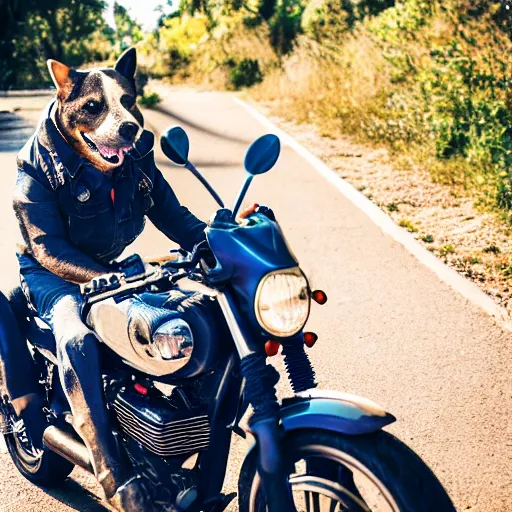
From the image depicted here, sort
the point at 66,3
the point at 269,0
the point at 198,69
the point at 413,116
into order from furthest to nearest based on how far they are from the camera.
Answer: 1. the point at 66,3
2. the point at 198,69
3. the point at 269,0
4. the point at 413,116

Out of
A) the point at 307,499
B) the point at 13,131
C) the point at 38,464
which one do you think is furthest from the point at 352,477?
the point at 13,131

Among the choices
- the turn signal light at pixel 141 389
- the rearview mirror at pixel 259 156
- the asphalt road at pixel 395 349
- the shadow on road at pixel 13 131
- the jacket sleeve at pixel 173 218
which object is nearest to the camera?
the rearview mirror at pixel 259 156

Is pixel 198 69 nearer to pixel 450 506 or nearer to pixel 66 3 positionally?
pixel 66 3

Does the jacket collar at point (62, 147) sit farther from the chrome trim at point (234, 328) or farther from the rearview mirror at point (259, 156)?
the chrome trim at point (234, 328)

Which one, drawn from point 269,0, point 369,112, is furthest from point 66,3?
point 369,112

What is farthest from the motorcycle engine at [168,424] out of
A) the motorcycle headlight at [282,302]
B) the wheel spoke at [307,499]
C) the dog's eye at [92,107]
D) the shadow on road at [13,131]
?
the shadow on road at [13,131]

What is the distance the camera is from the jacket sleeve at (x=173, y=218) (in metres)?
3.58

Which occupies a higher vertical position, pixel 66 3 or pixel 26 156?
pixel 26 156

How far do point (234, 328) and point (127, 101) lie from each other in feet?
3.79

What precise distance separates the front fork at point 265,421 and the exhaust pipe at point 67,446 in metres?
0.84

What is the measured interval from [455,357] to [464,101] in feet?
19.5

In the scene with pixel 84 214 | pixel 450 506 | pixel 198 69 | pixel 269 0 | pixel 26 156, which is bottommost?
pixel 198 69

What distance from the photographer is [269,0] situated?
3366cm

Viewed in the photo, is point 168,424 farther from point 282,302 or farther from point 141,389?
point 282,302
